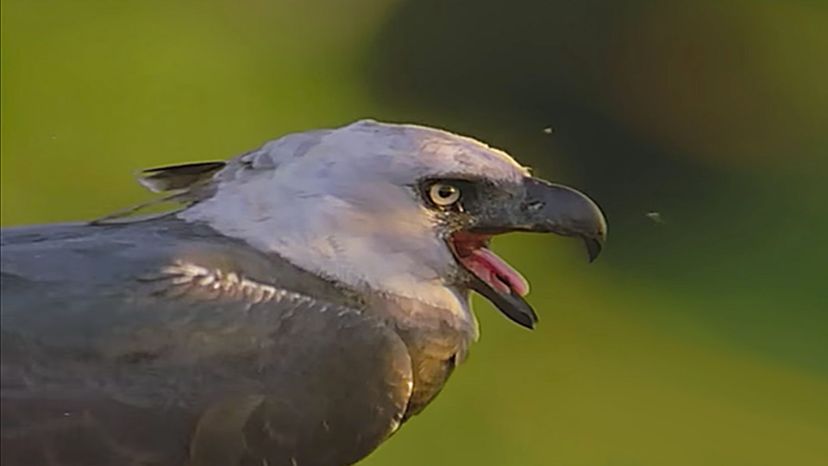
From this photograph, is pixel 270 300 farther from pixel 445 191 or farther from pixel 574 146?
pixel 574 146

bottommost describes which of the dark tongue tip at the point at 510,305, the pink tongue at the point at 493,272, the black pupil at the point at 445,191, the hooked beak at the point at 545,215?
the dark tongue tip at the point at 510,305

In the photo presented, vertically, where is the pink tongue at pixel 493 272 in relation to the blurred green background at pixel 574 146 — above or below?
above

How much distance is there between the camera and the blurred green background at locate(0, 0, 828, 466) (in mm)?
2473

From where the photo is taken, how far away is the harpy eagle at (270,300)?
119 centimetres

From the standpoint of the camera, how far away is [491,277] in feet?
4.80

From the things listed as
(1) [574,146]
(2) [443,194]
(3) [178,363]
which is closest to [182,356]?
(3) [178,363]

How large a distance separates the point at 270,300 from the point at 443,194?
217 mm

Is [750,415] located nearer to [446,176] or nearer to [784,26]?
[784,26]

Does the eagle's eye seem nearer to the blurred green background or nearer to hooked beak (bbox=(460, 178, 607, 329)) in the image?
hooked beak (bbox=(460, 178, 607, 329))

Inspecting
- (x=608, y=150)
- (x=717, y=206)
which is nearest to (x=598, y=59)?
(x=608, y=150)

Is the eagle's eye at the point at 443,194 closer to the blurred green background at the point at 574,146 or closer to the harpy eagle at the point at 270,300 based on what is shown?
the harpy eagle at the point at 270,300

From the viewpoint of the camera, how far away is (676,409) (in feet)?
8.13

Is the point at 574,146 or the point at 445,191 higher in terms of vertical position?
the point at 445,191

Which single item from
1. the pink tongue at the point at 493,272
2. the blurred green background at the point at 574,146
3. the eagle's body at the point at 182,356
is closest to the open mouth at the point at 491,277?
the pink tongue at the point at 493,272
